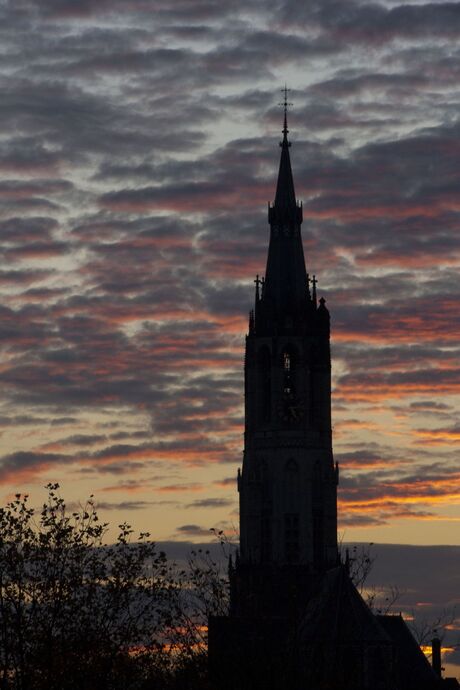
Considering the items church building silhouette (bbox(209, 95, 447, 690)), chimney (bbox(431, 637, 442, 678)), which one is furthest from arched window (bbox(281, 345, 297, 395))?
chimney (bbox(431, 637, 442, 678))

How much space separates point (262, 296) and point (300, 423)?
43.3 ft

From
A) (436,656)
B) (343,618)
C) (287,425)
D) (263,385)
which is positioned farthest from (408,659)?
(263,385)

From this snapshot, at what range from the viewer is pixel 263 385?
19262 centimetres

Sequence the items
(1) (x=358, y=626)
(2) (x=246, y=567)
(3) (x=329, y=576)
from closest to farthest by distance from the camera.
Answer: (1) (x=358, y=626) → (3) (x=329, y=576) → (2) (x=246, y=567)

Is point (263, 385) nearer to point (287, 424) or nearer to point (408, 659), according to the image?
point (287, 424)

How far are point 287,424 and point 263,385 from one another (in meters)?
4.42

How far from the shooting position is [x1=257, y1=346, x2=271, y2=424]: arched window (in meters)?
192

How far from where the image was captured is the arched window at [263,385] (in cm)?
19250

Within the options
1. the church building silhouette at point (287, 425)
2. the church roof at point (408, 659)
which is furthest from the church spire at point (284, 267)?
the church roof at point (408, 659)

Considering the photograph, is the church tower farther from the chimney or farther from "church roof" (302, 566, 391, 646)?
"church roof" (302, 566, 391, 646)

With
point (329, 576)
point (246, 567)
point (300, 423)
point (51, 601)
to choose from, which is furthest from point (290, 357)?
point (51, 601)

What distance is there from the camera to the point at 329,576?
159 m

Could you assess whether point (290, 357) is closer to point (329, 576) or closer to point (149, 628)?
point (329, 576)

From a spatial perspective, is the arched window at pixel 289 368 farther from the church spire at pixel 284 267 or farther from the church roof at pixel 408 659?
the church roof at pixel 408 659
